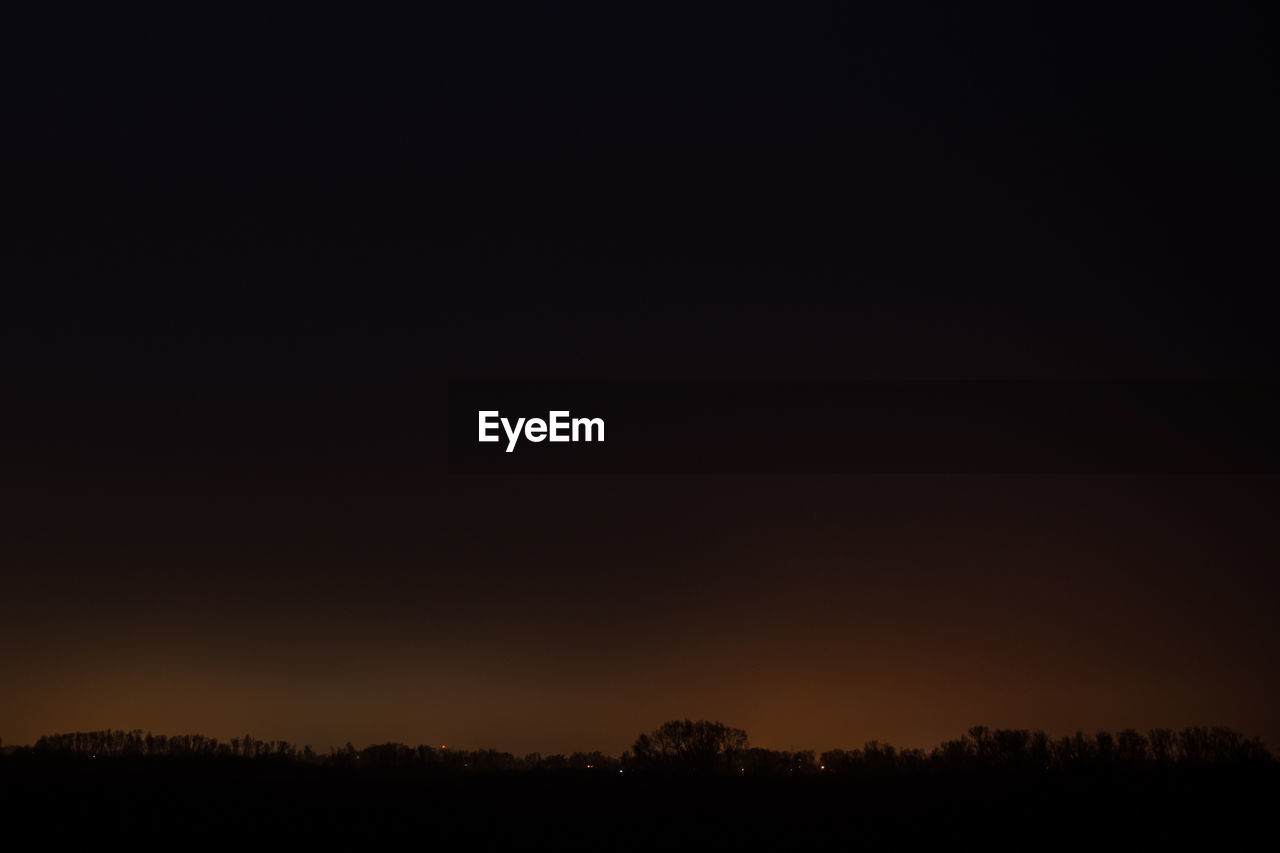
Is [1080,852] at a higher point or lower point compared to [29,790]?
lower

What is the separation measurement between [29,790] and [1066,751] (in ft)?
131

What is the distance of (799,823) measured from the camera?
2984 cm

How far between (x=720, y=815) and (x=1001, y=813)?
7.94 meters

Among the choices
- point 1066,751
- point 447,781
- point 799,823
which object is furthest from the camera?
point 1066,751

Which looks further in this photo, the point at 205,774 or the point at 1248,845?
the point at 205,774

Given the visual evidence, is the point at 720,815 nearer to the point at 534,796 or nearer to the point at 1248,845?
the point at 534,796

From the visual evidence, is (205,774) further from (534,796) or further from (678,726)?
(678,726)

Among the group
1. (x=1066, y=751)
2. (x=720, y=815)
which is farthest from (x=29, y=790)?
(x=1066, y=751)

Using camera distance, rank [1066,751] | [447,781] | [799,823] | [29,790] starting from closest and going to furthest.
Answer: [799,823], [29,790], [447,781], [1066,751]

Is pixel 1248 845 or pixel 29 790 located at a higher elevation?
pixel 29 790

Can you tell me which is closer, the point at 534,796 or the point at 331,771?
the point at 534,796

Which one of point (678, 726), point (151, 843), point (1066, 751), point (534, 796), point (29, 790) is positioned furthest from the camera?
point (678, 726)

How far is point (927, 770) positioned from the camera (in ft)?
142

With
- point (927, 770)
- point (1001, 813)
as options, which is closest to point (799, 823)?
point (1001, 813)
